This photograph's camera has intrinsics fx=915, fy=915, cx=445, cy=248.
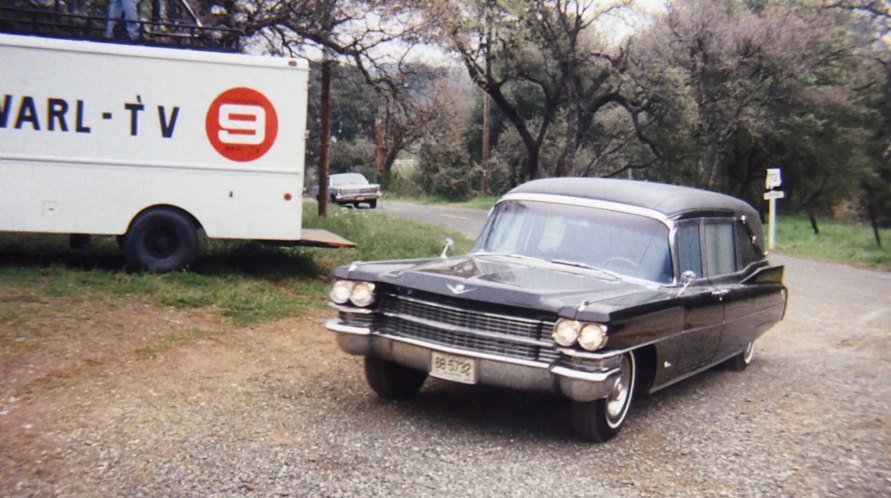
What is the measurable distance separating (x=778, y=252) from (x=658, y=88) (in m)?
7.92

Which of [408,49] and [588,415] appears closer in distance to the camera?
[588,415]

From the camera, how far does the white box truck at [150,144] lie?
34.1ft

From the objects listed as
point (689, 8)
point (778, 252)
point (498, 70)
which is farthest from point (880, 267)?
point (498, 70)

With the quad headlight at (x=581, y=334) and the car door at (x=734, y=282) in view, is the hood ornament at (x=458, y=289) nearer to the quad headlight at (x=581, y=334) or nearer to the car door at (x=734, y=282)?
the quad headlight at (x=581, y=334)

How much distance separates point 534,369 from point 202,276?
644 centimetres

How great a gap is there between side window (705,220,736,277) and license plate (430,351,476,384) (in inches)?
104

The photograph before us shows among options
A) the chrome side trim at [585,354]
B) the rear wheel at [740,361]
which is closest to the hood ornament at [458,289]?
the chrome side trim at [585,354]

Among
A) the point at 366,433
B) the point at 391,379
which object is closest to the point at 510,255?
the point at 391,379

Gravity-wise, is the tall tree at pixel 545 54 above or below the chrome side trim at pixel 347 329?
above

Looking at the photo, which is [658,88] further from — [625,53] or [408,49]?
[408,49]

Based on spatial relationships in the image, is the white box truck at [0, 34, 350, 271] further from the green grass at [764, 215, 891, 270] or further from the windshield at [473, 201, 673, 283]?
the green grass at [764, 215, 891, 270]

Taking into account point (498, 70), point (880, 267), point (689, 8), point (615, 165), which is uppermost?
point (689, 8)

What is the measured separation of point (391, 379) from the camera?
6.67 metres

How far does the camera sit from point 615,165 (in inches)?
1618
